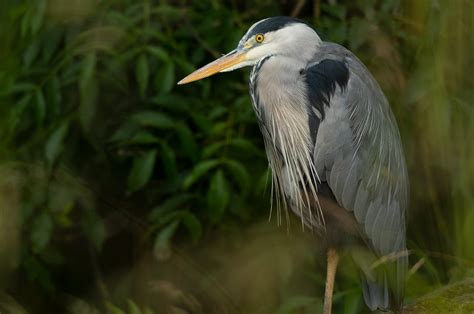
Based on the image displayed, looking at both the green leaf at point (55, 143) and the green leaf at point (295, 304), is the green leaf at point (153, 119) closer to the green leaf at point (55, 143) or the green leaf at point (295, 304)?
the green leaf at point (55, 143)

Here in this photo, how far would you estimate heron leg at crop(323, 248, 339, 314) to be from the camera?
2.37m

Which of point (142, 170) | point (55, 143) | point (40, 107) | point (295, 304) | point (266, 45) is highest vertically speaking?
point (266, 45)

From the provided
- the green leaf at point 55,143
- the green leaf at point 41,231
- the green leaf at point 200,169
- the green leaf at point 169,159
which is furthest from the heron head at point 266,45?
the green leaf at point 41,231

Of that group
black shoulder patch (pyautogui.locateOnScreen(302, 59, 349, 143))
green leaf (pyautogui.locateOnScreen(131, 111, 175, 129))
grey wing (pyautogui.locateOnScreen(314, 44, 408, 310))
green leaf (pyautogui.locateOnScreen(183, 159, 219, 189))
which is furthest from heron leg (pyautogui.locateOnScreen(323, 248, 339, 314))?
green leaf (pyautogui.locateOnScreen(131, 111, 175, 129))

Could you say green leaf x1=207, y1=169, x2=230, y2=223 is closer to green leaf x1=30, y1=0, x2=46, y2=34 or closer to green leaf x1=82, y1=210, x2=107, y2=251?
green leaf x1=82, y1=210, x2=107, y2=251

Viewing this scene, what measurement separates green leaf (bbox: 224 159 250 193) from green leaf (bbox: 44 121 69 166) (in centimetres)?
52

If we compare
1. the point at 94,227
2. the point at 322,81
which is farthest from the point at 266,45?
the point at 94,227

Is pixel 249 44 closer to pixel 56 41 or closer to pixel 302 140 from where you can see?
pixel 302 140

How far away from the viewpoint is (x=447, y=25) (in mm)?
1405

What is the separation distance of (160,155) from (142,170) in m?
0.11

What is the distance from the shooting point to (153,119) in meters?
2.79

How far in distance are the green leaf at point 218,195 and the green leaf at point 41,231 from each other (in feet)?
1.73

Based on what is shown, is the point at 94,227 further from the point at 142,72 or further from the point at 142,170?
the point at 142,72

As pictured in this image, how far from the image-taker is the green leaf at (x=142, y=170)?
2.82 meters
